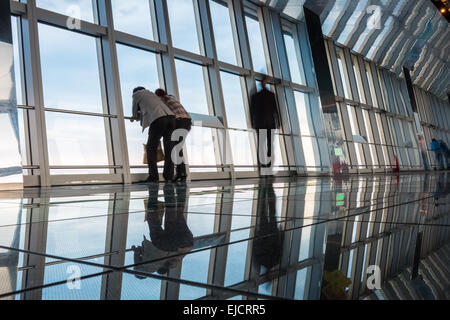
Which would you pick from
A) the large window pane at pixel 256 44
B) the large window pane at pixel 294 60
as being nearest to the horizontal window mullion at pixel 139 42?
the large window pane at pixel 256 44

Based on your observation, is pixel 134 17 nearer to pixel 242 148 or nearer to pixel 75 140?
pixel 75 140

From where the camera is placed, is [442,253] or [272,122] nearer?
[442,253]

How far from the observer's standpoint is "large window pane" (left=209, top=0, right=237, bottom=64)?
11.2 metres

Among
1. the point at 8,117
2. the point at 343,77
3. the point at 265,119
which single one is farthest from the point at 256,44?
the point at 8,117

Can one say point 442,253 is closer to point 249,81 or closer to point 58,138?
point 58,138

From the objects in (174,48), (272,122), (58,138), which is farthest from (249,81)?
(58,138)

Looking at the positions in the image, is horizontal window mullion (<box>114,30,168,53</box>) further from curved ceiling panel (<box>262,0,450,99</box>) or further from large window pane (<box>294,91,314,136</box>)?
large window pane (<box>294,91,314,136</box>)

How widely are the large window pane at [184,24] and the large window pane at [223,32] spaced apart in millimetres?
843

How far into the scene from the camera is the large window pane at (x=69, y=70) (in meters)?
7.61

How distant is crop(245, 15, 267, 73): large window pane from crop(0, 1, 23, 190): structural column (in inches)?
294

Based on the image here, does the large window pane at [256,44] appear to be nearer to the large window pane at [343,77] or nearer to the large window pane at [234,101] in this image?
the large window pane at [234,101]

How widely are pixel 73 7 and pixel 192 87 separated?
3.28m

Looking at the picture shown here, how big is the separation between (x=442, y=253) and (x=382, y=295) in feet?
1.17
